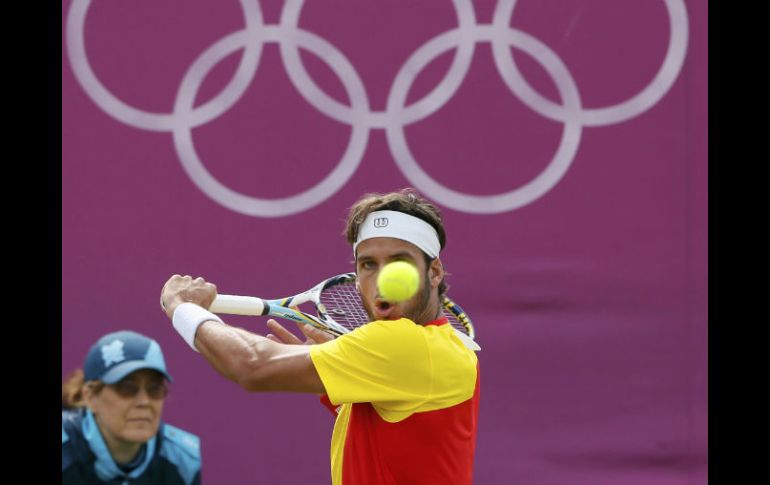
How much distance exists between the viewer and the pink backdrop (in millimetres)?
6352

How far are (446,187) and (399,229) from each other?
260 cm

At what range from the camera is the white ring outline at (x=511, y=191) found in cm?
639

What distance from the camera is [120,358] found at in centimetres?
591

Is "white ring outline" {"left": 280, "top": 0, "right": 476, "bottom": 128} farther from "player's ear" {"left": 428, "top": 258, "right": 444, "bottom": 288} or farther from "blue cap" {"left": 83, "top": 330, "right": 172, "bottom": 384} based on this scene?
"player's ear" {"left": 428, "top": 258, "right": 444, "bottom": 288}

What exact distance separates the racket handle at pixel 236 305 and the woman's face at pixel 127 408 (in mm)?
1826

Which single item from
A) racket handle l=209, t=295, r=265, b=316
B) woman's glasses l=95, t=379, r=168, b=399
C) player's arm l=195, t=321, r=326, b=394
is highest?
woman's glasses l=95, t=379, r=168, b=399

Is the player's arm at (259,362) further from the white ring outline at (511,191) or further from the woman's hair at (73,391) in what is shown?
the white ring outline at (511,191)

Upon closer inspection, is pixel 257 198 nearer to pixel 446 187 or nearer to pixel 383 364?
pixel 446 187

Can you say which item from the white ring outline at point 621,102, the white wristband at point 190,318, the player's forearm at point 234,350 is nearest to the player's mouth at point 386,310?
the player's forearm at point 234,350

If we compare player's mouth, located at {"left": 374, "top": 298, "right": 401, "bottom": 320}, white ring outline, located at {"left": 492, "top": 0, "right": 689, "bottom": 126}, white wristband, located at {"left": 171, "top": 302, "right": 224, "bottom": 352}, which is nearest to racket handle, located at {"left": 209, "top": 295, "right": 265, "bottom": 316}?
white wristband, located at {"left": 171, "top": 302, "right": 224, "bottom": 352}

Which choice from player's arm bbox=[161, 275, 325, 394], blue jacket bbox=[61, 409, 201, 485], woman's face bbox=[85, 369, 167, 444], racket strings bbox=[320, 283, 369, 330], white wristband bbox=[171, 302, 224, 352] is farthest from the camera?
blue jacket bbox=[61, 409, 201, 485]

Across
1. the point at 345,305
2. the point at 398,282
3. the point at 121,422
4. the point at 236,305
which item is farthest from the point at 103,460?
the point at 398,282

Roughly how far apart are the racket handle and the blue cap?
181 cm

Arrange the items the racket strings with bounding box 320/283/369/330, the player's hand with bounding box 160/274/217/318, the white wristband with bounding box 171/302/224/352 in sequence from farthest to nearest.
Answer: the racket strings with bounding box 320/283/369/330, the player's hand with bounding box 160/274/217/318, the white wristband with bounding box 171/302/224/352
